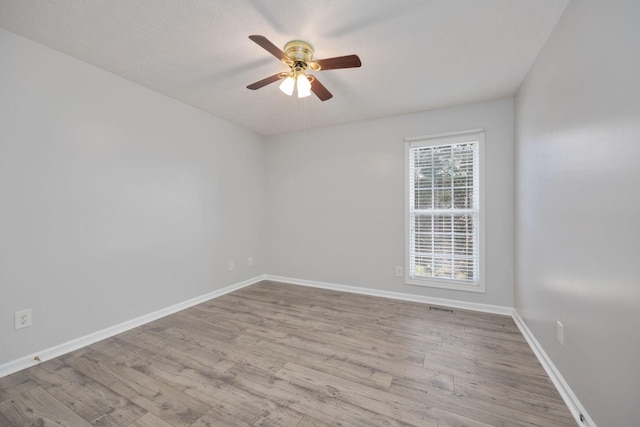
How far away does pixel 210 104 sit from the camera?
3.18 meters

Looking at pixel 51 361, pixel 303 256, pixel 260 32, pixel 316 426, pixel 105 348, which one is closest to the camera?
pixel 316 426

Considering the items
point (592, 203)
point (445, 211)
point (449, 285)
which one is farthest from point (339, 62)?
point (449, 285)

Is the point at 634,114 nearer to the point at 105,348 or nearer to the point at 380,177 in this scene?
the point at 380,177

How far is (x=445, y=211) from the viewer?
3215 millimetres

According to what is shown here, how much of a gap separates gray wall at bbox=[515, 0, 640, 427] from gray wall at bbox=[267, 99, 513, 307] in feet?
2.97

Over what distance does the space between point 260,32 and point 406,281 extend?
3162mm

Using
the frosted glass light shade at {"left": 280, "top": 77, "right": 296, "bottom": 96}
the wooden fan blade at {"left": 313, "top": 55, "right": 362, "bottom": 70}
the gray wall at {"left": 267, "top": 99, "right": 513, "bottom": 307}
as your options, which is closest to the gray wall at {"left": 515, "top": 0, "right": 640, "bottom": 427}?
the gray wall at {"left": 267, "top": 99, "right": 513, "bottom": 307}

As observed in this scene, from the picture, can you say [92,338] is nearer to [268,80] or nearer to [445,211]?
[268,80]

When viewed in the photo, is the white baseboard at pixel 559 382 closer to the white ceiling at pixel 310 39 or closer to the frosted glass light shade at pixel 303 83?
the white ceiling at pixel 310 39

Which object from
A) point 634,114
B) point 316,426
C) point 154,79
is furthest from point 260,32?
point 316,426

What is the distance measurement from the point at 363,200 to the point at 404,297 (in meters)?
1.44

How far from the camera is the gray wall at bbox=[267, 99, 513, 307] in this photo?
9.77 feet

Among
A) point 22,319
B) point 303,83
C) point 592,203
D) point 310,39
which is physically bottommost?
point 22,319

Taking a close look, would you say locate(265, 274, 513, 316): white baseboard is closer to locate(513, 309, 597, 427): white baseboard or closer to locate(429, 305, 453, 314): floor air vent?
locate(429, 305, 453, 314): floor air vent
